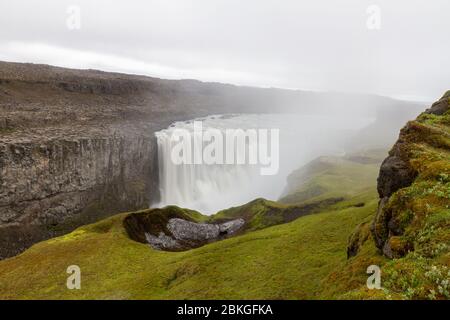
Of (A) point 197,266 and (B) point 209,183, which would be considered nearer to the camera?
(A) point 197,266

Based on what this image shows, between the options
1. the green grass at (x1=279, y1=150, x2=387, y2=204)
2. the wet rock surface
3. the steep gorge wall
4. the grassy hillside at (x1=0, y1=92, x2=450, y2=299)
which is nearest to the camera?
the grassy hillside at (x1=0, y1=92, x2=450, y2=299)

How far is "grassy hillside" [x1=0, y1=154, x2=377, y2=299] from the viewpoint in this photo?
28.3m

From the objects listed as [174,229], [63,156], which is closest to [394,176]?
[174,229]

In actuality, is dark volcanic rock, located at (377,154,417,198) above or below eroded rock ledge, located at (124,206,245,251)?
above

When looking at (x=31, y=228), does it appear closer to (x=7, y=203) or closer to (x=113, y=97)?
(x=7, y=203)

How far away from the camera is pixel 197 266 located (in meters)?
33.6

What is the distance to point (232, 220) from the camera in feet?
210

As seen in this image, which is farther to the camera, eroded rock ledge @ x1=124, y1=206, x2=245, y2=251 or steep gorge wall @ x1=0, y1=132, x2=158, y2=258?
steep gorge wall @ x1=0, y1=132, x2=158, y2=258

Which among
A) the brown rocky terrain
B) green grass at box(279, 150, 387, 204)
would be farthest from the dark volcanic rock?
the brown rocky terrain

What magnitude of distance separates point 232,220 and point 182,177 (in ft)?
194

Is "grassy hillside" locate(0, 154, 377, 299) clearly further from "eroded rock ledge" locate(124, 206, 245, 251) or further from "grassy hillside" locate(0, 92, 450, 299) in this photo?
"eroded rock ledge" locate(124, 206, 245, 251)

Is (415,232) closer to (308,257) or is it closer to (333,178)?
(308,257)

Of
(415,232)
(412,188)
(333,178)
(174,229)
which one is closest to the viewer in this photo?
(415,232)
